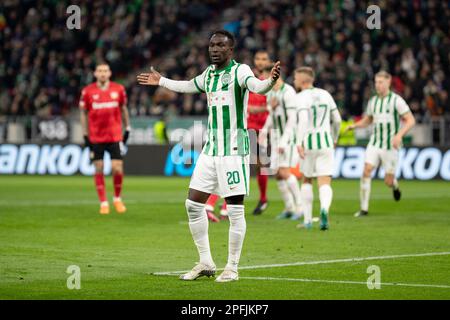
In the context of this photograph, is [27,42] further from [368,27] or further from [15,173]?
[368,27]

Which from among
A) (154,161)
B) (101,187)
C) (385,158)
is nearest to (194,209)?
(101,187)

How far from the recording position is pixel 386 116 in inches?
723

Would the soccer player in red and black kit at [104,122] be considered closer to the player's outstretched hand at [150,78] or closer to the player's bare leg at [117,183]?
the player's bare leg at [117,183]

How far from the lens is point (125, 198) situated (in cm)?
2208

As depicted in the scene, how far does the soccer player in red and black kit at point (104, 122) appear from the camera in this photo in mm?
18641

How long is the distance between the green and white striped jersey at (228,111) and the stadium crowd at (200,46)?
1965 centimetres

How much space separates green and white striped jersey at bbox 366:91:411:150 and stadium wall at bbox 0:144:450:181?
9.18 metres

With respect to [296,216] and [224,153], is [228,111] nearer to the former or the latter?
[224,153]

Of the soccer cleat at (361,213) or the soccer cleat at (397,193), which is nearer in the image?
the soccer cleat at (361,213)

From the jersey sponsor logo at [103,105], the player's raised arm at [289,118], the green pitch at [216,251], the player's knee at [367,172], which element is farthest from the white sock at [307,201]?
the jersey sponsor logo at [103,105]

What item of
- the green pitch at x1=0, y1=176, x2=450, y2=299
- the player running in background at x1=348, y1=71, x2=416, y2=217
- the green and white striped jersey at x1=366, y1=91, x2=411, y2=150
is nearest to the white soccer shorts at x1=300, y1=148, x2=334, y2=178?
→ the green pitch at x1=0, y1=176, x2=450, y2=299

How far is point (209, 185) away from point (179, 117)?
2180cm

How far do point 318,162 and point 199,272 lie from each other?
5873 mm

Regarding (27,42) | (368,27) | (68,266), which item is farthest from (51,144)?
(68,266)
